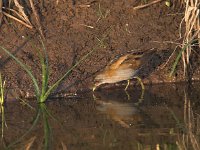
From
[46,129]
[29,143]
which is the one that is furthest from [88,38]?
[29,143]

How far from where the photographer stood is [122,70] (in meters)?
8.43

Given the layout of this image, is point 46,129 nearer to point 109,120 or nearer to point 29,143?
point 29,143

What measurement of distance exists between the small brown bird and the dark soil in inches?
11.7

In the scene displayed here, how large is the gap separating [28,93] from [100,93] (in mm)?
939

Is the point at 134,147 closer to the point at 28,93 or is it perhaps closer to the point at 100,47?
the point at 28,93

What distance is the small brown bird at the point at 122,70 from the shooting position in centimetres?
842

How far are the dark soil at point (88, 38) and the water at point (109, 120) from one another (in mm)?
380

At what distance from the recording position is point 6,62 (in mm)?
8711

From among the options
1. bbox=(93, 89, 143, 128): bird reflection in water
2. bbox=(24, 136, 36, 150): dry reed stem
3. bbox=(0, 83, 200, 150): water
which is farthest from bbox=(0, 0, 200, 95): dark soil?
bbox=(24, 136, 36, 150): dry reed stem

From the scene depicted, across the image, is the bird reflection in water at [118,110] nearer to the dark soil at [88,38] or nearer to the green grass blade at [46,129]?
the dark soil at [88,38]

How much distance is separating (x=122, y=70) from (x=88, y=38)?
1.02 meters

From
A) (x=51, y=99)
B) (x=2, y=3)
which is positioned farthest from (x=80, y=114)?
(x=2, y=3)

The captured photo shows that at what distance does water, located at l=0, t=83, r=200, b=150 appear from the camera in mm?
6586

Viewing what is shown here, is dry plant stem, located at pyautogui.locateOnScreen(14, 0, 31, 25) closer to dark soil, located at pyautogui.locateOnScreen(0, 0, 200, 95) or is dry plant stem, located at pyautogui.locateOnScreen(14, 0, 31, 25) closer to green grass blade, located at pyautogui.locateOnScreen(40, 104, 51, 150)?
dark soil, located at pyautogui.locateOnScreen(0, 0, 200, 95)
